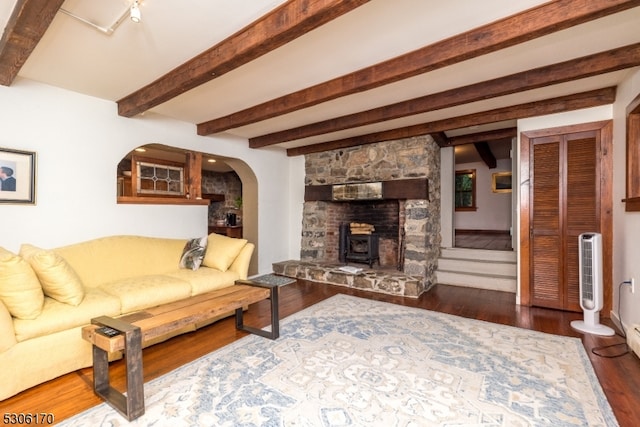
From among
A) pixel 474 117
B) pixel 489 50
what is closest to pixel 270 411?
pixel 489 50

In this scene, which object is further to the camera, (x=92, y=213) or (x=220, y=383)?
(x=92, y=213)

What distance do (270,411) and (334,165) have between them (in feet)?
13.5

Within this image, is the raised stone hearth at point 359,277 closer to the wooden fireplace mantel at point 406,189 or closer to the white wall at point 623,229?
the wooden fireplace mantel at point 406,189

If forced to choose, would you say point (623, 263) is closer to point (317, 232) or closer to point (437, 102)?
point (437, 102)

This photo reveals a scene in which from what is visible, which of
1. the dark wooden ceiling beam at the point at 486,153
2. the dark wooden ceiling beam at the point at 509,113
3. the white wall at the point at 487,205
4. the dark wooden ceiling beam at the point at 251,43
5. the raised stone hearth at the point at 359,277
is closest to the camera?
the dark wooden ceiling beam at the point at 251,43

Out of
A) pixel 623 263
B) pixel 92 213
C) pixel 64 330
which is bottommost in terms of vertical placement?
pixel 64 330

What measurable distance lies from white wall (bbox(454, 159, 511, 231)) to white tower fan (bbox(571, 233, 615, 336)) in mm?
5314

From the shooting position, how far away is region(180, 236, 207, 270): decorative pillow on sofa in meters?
3.37

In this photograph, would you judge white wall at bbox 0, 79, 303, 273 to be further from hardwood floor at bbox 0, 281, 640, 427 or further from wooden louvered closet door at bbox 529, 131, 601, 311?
wooden louvered closet door at bbox 529, 131, 601, 311

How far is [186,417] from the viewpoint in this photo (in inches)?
64.9

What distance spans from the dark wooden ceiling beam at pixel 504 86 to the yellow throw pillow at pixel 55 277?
3.11 metres

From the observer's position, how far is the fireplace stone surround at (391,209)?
14.3 ft

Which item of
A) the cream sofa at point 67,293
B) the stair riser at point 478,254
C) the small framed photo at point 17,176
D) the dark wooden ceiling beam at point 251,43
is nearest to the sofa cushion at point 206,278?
the cream sofa at point 67,293

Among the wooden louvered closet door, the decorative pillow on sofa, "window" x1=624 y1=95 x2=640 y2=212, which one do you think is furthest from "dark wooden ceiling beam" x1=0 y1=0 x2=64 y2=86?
the wooden louvered closet door
